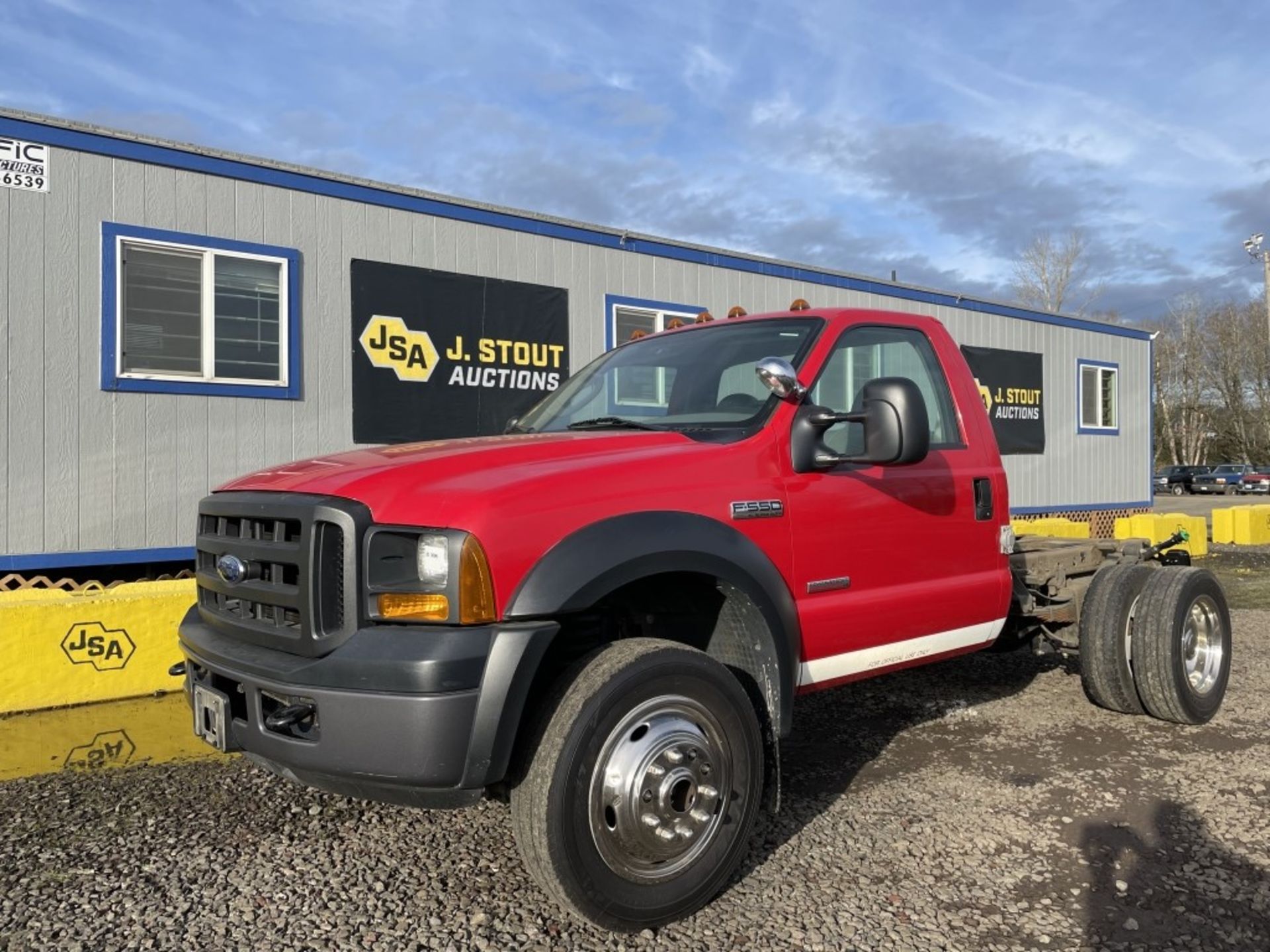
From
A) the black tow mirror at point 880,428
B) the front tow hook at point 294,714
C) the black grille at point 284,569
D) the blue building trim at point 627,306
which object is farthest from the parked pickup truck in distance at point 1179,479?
the front tow hook at point 294,714

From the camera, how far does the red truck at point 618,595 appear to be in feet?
8.45

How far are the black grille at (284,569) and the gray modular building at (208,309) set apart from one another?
385 centimetres

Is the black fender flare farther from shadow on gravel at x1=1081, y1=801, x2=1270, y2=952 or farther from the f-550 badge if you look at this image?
shadow on gravel at x1=1081, y1=801, x2=1270, y2=952

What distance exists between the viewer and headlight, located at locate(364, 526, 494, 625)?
2568 millimetres

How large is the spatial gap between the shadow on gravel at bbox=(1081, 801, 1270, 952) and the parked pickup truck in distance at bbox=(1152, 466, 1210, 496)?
1671 inches

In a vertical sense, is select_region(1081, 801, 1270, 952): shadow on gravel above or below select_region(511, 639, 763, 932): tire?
below

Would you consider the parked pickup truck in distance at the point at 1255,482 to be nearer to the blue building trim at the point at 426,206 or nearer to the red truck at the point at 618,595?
the blue building trim at the point at 426,206

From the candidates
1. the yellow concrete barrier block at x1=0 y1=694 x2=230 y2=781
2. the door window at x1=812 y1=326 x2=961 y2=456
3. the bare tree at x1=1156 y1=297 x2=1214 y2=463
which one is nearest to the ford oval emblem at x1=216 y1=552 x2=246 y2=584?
the yellow concrete barrier block at x1=0 y1=694 x2=230 y2=781

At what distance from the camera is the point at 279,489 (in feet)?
9.96

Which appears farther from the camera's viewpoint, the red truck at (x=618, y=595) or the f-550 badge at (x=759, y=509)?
the f-550 badge at (x=759, y=509)

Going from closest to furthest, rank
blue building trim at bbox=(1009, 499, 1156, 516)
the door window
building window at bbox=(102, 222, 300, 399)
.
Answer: the door window → building window at bbox=(102, 222, 300, 399) → blue building trim at bbox=(1009, 499, 1156, 516)

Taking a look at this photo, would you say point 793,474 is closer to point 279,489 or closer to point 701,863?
point 701,863

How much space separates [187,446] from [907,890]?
19.1 ft

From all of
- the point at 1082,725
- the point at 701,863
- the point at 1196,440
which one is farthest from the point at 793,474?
the point at 1196,440
